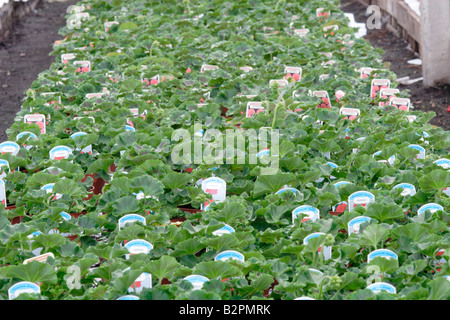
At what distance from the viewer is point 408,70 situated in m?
7.69

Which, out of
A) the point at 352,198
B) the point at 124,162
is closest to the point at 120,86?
the point at 124,162

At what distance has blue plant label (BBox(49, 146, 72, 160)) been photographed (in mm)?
3773

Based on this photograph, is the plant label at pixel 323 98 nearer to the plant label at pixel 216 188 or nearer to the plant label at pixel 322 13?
the plant label at pixel 216 188

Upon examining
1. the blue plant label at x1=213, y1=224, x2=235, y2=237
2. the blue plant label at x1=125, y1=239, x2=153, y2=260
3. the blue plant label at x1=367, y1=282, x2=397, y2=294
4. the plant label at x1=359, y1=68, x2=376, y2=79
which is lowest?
the plant label at x1=359, y1=68, x2=376, y2=79

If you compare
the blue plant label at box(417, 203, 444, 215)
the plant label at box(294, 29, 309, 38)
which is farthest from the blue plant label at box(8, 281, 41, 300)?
the plant label at box(294, 29, 309, 38)

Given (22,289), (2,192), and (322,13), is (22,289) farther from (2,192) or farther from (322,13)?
(322,13)

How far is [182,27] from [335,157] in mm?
3103

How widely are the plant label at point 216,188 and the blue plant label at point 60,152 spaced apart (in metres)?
0.91

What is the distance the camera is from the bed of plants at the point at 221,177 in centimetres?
256

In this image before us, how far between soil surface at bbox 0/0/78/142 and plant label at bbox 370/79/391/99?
3.40 meters

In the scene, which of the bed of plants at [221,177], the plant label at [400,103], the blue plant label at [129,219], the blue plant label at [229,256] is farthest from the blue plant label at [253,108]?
the blue plant label at [229,256]

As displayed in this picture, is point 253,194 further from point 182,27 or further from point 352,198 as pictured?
point 182,27

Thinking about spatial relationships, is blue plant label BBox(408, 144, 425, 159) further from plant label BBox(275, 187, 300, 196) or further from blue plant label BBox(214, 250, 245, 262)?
blue plant label BBox(214, 250, 245, 262)

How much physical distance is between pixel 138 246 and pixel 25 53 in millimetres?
6638
